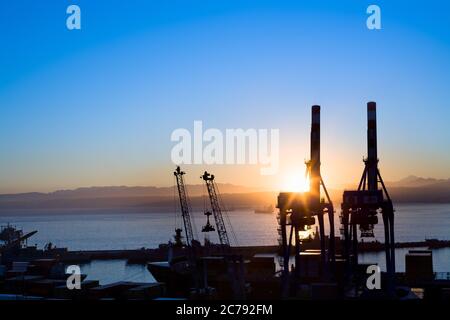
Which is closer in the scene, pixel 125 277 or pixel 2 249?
pixel 125 277

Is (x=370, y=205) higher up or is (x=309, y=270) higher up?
(x=370, y=205)

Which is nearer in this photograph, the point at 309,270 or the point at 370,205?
the point at 370,205

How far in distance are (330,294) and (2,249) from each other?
8514cm

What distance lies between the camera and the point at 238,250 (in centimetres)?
11350

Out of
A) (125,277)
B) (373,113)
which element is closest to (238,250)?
(125,277)

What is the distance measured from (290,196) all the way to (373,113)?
1076 centimetres
